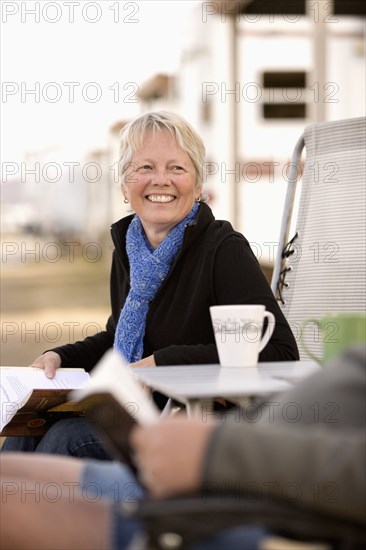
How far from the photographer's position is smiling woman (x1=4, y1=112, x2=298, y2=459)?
7.02 feet

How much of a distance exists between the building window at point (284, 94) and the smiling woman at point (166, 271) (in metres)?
7.06

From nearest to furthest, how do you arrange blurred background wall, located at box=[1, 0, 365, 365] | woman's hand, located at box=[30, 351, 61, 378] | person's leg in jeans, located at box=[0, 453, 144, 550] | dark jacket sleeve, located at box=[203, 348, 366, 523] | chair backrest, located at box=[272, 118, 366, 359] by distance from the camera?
dark jacket sleeve, located at box=[203, 348, 366, 523] < person's leg in jeans, located at box=[0, 453, 144, 550] < woman's hand, located at box=[30, 351, 61, 378] < chair backrest, located at box=[272, 118, 366, 359] < blurred background wall, located at box=[1, 0, 365, 365]

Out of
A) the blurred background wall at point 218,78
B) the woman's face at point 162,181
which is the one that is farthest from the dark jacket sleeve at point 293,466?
the blurred background wall at point 218,78

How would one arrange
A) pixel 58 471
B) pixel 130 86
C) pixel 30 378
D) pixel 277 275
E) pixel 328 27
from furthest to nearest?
pixel 328 27 < pixel 130 86 < pixel 277 275 < pixel 30 378 < pixel 58 471

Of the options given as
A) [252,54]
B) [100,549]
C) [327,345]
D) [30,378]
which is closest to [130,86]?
[30,378]

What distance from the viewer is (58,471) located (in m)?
1.58

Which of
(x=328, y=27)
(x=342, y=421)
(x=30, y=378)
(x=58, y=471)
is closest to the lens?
(x=342, y=421)

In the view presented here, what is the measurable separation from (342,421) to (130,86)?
2.53 m

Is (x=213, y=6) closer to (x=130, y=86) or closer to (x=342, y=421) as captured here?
(x=130, y=86)

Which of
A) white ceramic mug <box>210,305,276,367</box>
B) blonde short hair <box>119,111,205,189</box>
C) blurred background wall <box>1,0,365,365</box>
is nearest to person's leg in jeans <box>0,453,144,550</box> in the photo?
white ceramic mug <box>210,305,276,367</box>

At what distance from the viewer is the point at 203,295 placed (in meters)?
2.27

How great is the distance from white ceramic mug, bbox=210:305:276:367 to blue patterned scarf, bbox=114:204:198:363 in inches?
19.0

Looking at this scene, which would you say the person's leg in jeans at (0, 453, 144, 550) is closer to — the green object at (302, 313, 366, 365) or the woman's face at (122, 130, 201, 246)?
the green object at (302, 313, 366, 365)

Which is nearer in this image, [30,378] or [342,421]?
[342,421]
